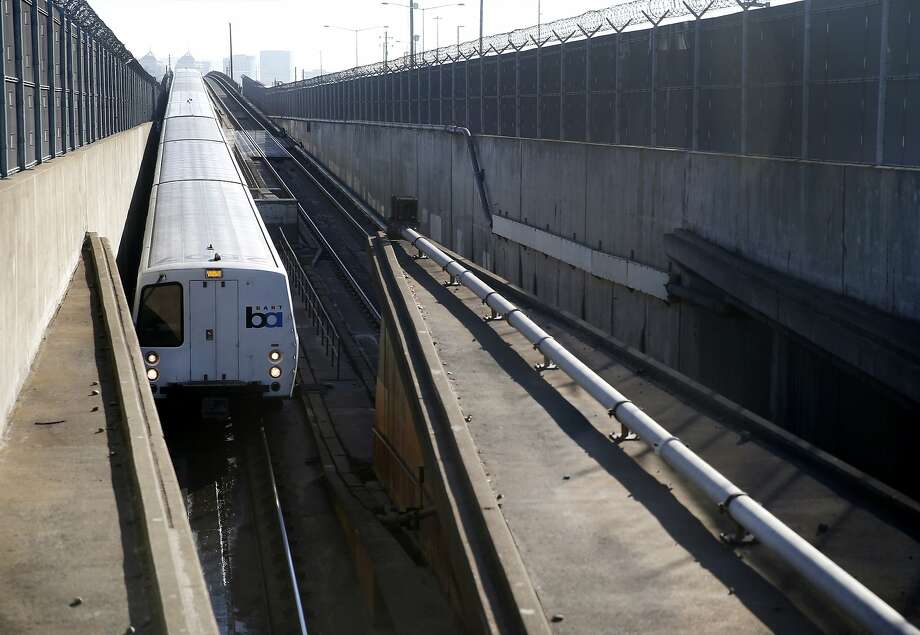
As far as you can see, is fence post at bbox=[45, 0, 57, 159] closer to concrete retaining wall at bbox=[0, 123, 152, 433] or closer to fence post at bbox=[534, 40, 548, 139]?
concrete retaining wall at bbox=[0, 123, 152, 433]

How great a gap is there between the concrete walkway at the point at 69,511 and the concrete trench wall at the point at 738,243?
737 centimetres

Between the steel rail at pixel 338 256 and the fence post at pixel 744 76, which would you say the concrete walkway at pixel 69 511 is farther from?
the steel rail at pixel 338 256

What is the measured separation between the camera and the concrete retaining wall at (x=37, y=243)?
906cm

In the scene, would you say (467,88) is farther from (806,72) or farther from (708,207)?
(806,72)

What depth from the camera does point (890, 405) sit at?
1267 cm

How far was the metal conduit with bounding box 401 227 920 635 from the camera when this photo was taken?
628 cm

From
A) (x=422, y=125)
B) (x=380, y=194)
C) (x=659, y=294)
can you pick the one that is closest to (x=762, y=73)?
(x=659, y=294)

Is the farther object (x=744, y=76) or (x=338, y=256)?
(x=338, y=256)

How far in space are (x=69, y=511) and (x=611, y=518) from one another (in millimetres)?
3690

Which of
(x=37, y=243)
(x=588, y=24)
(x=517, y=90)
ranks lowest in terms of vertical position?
(x=37, y=243)

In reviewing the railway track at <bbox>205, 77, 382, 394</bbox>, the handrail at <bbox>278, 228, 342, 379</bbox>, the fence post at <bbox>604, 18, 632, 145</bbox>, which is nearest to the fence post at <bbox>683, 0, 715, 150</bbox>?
the fence post at <bbox>604, 18, 632, 145</bbox>

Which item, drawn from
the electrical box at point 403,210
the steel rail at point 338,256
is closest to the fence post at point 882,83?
the electrical box at point 403,210

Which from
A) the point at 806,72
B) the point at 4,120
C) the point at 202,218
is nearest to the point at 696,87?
the point at 806,72

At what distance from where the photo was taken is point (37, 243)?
35.6ft
